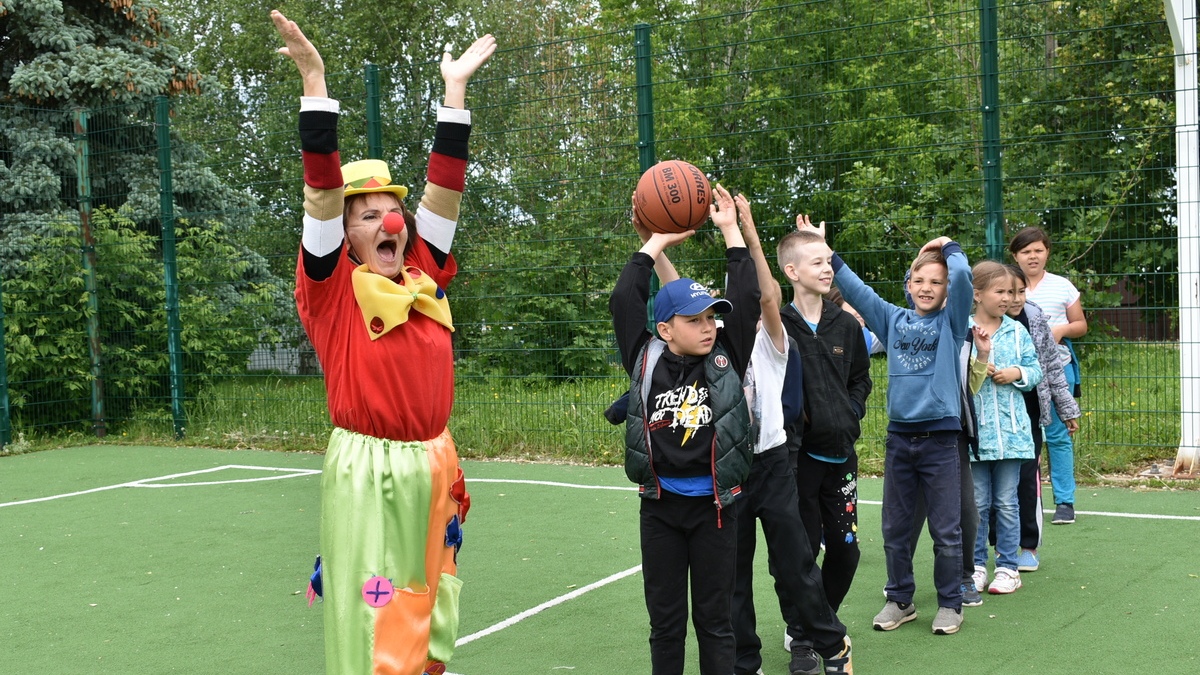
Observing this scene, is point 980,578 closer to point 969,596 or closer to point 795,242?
point 969,596

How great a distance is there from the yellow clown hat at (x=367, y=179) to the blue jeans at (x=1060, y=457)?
452cm

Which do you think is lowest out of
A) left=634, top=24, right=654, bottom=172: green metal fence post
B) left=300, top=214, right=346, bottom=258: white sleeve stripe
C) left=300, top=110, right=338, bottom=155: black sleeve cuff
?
left=300, top=214, right=346, bottom=258: white sleeve stripe

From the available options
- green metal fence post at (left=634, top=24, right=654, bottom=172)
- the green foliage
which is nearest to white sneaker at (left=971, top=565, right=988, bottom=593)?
green metal fence post at (left=634, top=24, right=654, bottom=172)

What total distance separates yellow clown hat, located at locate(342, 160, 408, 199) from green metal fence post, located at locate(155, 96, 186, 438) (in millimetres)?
9326

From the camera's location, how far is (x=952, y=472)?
498 centimetres

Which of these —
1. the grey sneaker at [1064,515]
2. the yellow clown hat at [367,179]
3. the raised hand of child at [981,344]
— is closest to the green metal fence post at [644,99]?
the grey sneaker at [1064,515]

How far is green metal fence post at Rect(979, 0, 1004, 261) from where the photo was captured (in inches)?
318

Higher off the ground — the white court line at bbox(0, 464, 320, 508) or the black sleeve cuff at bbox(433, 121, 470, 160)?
the black sleeve cuff at bbox(433, 121, 470, 160)

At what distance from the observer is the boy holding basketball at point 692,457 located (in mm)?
3703

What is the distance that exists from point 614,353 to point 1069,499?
12.5 ft

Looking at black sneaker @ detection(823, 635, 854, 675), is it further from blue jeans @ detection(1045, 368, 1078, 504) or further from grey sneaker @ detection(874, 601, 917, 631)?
blue jeans @ detection(1045, 368, 1078, 504)

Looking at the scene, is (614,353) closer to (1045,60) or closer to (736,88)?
(736,88)

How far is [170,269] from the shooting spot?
1209 cm

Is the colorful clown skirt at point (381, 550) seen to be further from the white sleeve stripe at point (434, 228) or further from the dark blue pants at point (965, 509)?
the dark blue pants at point (965, 509)
